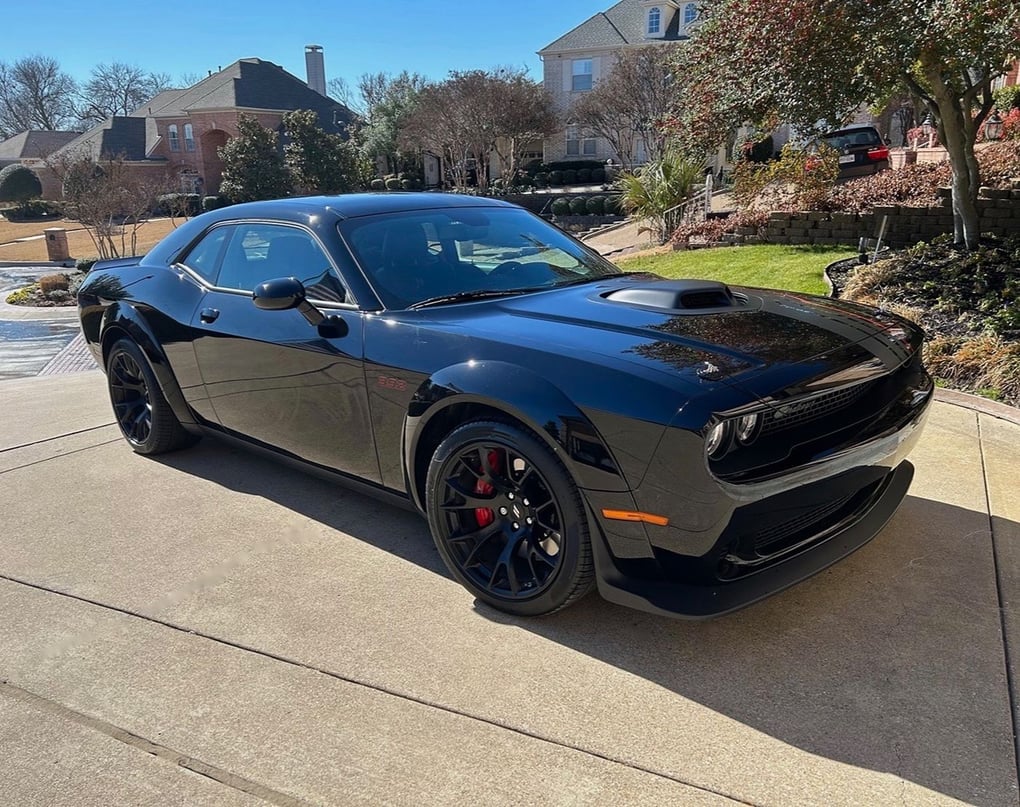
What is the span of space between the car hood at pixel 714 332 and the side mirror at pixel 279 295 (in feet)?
2.79

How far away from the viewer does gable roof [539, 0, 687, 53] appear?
39281 mm

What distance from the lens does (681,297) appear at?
3.14m

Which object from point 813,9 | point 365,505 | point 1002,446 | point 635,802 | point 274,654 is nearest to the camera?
point 635,802

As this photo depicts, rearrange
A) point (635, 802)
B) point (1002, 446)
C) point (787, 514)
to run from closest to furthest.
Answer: point (635, 802), point (787, 514), point (1002, 446)

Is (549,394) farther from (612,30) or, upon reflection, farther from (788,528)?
(612,30)

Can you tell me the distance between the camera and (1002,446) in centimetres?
442

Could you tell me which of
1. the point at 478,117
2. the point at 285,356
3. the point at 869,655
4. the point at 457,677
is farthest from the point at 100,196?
the point at 869,655

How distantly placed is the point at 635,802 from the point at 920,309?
6.30 meters

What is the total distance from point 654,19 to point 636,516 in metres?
41.7

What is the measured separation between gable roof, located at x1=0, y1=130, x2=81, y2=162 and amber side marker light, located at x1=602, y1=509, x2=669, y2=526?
68891mm

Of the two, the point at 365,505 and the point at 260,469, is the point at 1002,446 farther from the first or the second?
the point at 260,469

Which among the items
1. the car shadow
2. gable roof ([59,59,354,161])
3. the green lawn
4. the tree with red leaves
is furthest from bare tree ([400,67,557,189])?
the car shadow

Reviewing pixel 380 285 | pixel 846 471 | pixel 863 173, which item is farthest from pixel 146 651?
pixel 863 173

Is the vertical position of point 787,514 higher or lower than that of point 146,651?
higher
